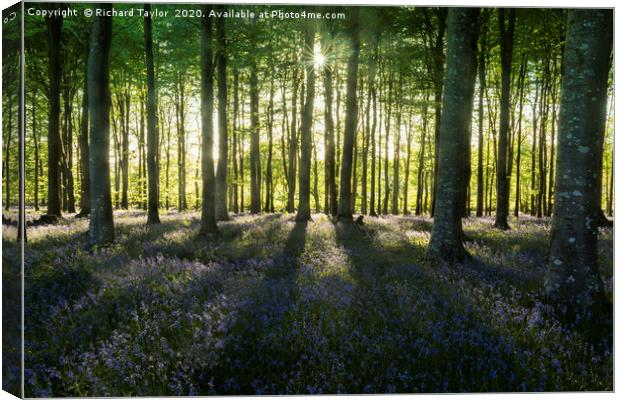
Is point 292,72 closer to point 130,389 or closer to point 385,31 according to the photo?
point 385,31

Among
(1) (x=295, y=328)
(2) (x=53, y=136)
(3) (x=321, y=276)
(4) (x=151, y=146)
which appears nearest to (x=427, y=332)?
(1) (x=295, y=328)

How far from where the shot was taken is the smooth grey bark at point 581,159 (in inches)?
189

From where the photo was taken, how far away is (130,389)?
13.1ft

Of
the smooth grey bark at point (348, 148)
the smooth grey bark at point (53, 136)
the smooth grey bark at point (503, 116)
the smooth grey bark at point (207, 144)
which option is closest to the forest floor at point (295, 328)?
the smooth grey bark at point (207, 144)

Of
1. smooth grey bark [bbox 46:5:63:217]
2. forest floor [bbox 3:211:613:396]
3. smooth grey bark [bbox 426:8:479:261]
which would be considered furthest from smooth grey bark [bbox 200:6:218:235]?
smooth grey bark [bbox 426:8:479:261]

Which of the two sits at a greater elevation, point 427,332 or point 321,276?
point 321,276

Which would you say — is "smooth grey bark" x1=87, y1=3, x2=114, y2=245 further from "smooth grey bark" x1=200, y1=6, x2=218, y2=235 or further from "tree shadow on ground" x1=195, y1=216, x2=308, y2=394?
"tree shadow on ground" x1=195, y1=216, x2=308, y2=394

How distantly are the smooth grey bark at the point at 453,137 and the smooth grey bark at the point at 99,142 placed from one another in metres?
6.45

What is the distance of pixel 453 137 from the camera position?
7418 millimetres

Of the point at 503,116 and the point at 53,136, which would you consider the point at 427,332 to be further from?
the point at 53,136

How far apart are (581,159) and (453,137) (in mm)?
2756

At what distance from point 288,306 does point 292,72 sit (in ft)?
50.6

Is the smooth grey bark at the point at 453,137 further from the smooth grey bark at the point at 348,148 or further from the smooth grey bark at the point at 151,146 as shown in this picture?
the smooth grey bark at the point at 151,146

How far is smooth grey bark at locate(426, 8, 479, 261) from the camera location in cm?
725
